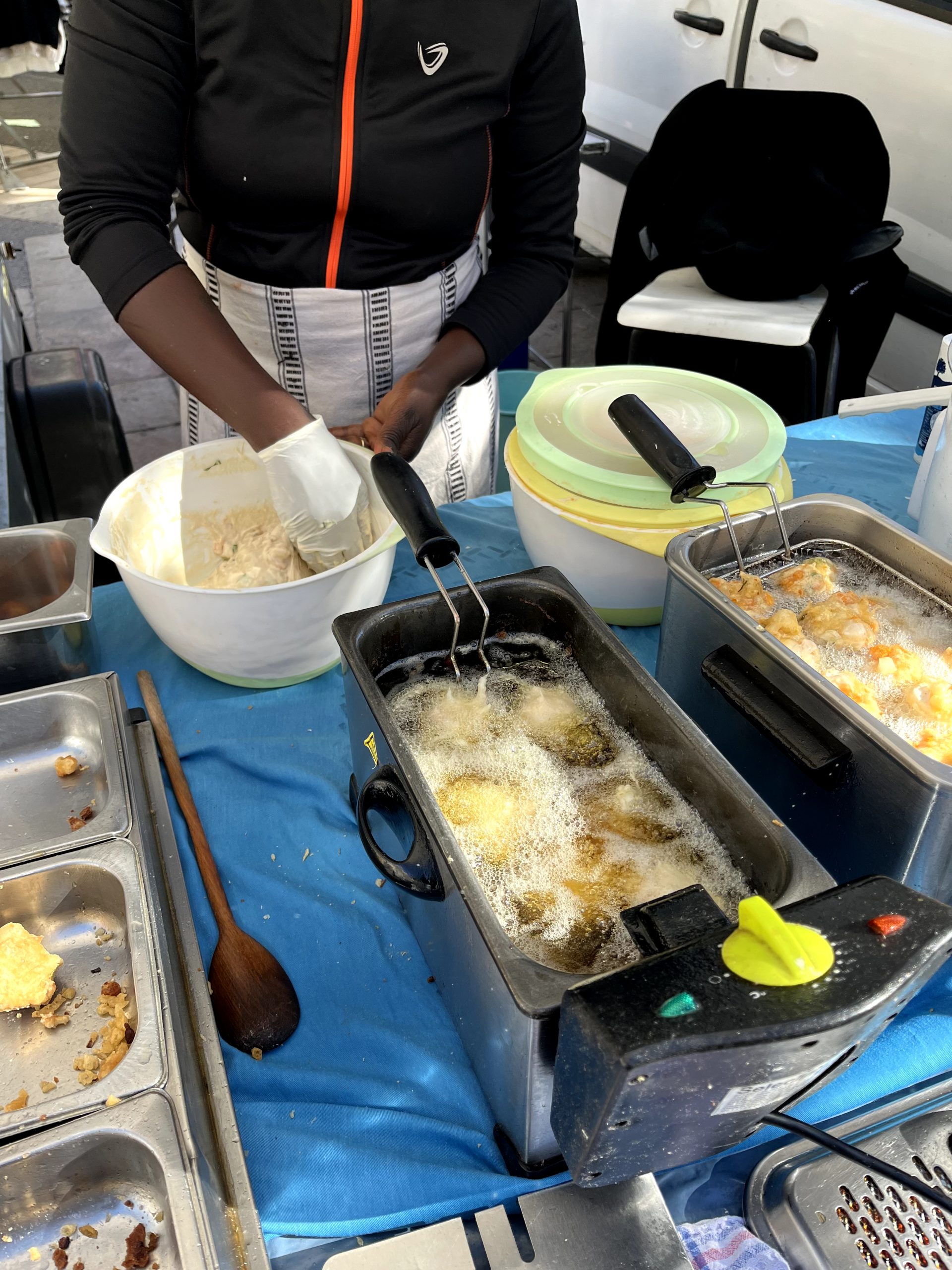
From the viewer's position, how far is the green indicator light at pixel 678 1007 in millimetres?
487

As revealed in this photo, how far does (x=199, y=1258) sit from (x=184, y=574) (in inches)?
33.1

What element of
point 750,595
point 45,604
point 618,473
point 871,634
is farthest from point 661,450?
point 45,604

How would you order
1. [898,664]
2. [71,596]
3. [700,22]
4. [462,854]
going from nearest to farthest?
[462,854] < [898,664] < [71,596] < [700,22]

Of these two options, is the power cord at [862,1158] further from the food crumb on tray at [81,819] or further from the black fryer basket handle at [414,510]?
the food crumb on tray at [81,819]

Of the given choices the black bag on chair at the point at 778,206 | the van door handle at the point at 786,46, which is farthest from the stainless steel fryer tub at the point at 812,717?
the van door handle at the point at 786,46

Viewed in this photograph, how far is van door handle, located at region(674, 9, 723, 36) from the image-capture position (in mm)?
3000

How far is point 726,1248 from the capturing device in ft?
2.24

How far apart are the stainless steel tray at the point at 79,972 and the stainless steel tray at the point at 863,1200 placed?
1.67ft

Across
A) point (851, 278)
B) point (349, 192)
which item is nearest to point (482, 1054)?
point (349, 192)

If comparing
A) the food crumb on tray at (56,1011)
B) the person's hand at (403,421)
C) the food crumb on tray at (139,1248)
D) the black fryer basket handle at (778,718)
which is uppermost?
the black fryer basket handle at (778,718)

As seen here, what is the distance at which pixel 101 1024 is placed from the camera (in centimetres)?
81

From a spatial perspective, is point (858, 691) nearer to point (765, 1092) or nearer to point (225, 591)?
point (765, 1092)

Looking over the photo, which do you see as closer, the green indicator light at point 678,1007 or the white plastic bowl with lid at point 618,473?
the green indicator light at point 678,1007

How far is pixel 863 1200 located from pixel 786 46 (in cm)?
315
